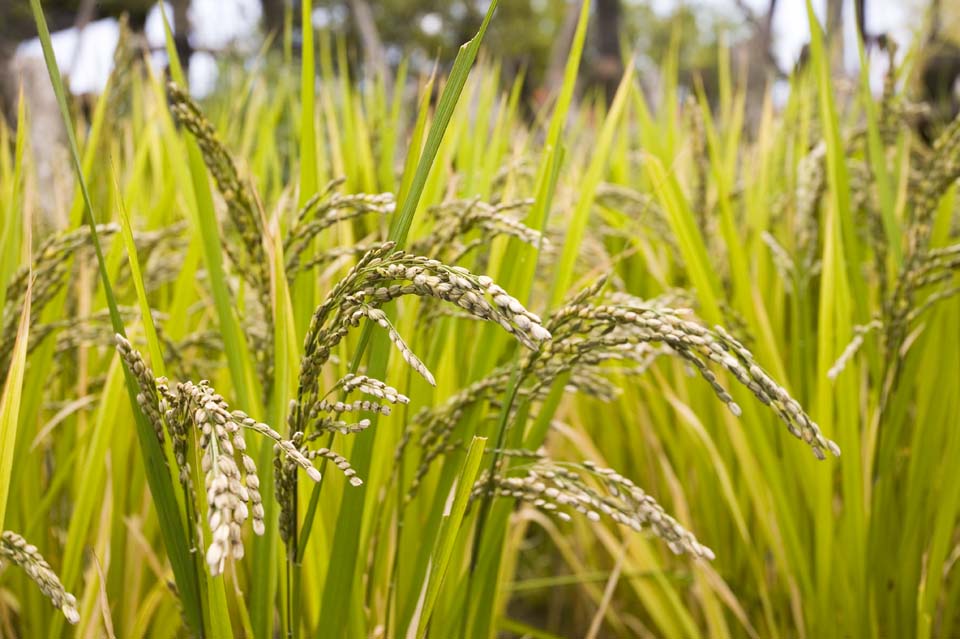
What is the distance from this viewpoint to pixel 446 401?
1.00 metres

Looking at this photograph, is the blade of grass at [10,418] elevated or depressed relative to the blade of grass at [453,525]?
elevated

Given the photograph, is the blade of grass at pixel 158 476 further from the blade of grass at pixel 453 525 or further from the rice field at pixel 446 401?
the blade of grass at pixel 453 525

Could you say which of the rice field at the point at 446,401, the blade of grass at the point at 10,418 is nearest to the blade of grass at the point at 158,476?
the rice field at the point at 446,401

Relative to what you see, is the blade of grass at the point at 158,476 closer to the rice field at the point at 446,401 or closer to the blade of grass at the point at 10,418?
the rice field at the point at 446,401

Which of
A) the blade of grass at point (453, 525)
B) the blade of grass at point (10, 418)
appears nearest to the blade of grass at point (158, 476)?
the blade of grass at point (10, 418)

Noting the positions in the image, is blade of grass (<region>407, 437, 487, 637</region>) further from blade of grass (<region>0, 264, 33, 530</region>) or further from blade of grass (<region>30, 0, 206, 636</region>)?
blade of grass (<region>0, 264, 33, 530</region>)

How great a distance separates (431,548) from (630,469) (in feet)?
3.23

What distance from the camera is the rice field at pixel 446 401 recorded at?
2.29ft

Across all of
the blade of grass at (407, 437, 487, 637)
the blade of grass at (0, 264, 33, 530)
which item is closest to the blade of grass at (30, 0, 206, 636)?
the blade of grass at (0, 264, 33, 530)

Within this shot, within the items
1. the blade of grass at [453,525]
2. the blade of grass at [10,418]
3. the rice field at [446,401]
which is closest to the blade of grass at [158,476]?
the rice field at [446,401]

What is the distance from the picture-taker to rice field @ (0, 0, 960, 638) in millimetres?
699

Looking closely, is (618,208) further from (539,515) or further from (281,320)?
(281,320)

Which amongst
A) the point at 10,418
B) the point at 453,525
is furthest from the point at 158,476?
the point at 453,525

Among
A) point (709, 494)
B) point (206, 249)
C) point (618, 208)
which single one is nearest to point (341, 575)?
point (206, 249)
